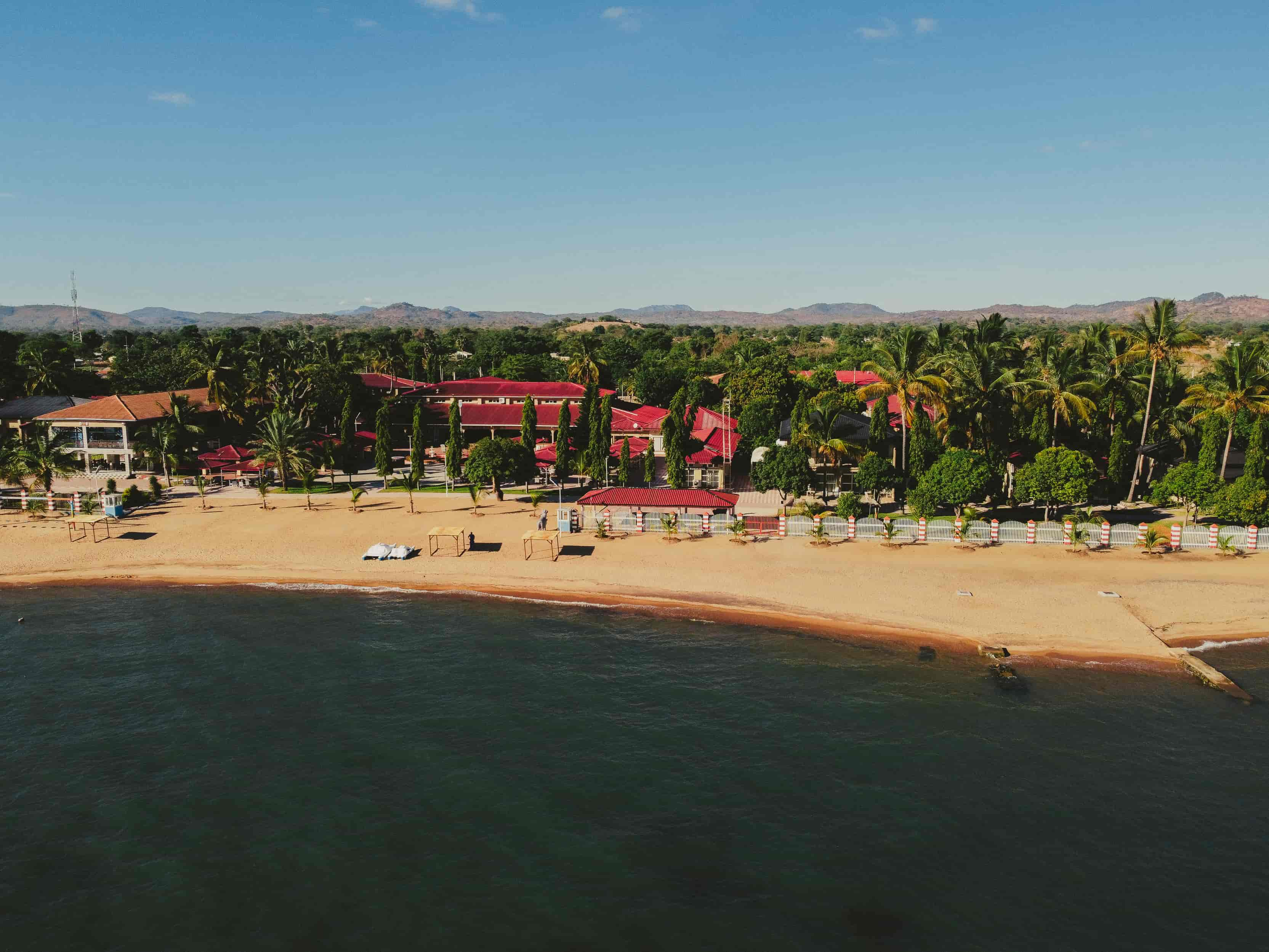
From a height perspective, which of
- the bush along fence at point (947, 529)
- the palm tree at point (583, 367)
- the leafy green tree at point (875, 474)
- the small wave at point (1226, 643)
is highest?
the palm tree at point (583, 367)

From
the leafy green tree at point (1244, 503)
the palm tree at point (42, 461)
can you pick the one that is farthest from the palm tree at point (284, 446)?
the leafy green tree at point (1244, 503)

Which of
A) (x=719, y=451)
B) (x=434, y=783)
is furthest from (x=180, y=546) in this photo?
(x=719, y=451)

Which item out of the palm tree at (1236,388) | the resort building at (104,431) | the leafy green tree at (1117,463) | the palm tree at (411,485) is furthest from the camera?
the resort building at (104,431)

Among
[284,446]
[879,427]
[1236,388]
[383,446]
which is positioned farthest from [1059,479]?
[284,446]

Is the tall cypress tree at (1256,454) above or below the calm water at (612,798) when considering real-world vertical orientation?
above

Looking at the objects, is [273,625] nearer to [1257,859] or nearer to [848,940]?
[848,940]

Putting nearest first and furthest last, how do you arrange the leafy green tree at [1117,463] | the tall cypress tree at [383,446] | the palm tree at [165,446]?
the leafy green tree at [1117,463] < the palm tree at [165,446] < the tall cypress tree at [383,446]

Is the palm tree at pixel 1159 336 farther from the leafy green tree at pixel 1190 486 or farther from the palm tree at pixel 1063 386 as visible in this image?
the leafy green tree at pixel 1190 486

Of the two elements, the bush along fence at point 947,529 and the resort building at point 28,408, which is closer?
the bush along fence at point 947,529
